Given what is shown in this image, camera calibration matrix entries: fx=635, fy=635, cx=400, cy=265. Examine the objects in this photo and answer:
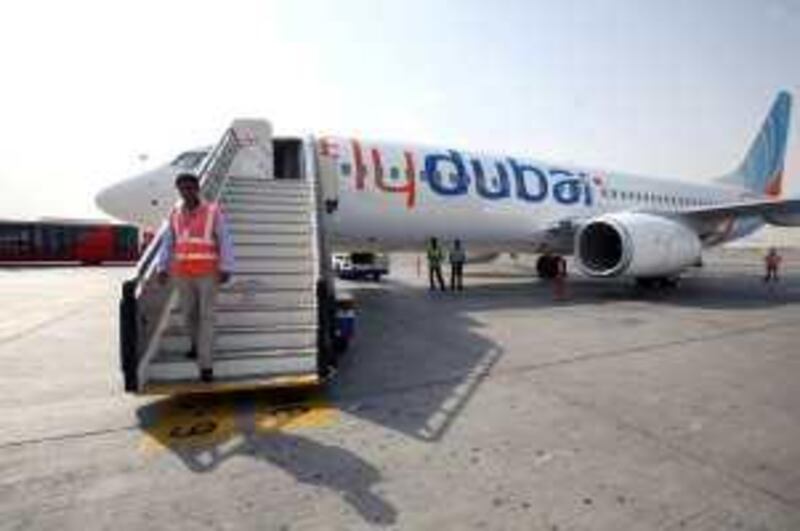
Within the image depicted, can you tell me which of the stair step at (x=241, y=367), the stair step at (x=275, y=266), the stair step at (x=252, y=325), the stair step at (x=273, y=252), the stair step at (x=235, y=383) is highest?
the stair step at (x=273, y=252)

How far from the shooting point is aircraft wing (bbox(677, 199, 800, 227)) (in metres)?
15.3

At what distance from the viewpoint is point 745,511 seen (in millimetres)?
3502

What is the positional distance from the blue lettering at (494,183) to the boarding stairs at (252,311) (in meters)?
6.68

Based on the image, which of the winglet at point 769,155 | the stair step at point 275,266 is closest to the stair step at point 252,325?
the stair step at point 275,266

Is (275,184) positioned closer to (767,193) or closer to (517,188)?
(517,188)

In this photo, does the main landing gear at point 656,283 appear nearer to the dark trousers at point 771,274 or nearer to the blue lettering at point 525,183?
the blue lettering at point 525,183

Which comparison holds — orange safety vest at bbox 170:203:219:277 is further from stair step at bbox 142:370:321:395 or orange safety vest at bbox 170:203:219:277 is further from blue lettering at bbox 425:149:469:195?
blue lettering at bbox 425:149:469:195

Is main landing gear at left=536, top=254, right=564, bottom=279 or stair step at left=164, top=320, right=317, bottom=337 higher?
stair step at left=164, top=320, right=317, bottom=337

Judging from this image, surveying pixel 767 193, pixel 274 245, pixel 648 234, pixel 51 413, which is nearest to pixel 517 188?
pixel 648 234

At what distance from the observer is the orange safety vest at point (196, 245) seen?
5.75m

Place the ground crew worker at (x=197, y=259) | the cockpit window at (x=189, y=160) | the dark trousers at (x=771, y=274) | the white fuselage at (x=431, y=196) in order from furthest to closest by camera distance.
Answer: the dark trousers at (x=771, y=274)
the cockpit window at (x=189, y=160)
the white fuselage at (x=431, y=196)
the ground crew worker at (x=197, y=259)

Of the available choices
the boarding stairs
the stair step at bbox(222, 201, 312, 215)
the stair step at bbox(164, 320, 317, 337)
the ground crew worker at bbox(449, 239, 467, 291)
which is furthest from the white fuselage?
the stair step at bbox(164, 320, 317, 337)

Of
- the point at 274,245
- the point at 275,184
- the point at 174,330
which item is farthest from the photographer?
the point at 275,184

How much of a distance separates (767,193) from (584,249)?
17337mm
